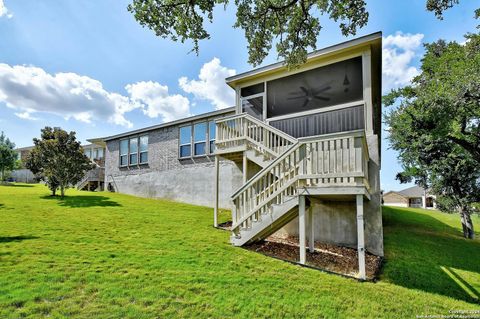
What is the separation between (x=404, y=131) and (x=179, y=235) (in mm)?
11976

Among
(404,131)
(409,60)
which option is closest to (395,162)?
(404,131)

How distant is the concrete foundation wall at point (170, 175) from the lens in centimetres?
1319

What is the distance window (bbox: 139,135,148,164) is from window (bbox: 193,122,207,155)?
4.22 m

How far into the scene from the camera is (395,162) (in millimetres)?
15930

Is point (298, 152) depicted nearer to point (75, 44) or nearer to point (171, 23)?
point (171, 23)

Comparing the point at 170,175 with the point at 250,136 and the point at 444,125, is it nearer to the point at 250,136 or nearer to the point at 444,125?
the point at 250,136

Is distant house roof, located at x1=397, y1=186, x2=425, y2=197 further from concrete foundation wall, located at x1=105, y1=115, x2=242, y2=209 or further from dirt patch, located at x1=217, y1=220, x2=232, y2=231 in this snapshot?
dirt patch, located at x1=217, y1=220, x2=232, y2=231

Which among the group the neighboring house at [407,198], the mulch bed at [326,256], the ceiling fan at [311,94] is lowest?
the neighboring house at [407,198]

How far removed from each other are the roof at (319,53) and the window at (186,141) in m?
5.38

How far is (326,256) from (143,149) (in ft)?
45.2

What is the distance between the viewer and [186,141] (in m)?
14.7

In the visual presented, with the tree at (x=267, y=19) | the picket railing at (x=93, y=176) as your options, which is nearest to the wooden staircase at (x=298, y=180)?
the tree at (x=267, y=19)

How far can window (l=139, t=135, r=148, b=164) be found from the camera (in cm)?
1670

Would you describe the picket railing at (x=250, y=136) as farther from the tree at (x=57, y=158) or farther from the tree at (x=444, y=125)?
the tree at (x=57, y=158)
